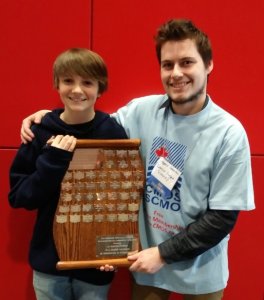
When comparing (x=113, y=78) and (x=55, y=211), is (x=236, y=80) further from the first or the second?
(x=55, y=211)

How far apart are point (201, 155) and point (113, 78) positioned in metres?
0.52

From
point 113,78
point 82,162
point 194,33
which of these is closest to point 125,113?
point 113,78

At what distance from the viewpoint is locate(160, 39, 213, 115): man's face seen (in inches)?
47.3

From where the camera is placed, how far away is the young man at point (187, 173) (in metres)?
1.21

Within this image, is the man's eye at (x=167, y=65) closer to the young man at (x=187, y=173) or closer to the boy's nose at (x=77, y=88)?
the young man at (x=187, y=173)

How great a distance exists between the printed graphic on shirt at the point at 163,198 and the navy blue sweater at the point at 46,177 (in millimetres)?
140

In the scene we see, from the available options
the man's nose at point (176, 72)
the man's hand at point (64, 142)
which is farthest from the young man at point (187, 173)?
the man's hand at point (64, 142)

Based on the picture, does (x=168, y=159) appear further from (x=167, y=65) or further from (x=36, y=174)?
(x=36, y=174)

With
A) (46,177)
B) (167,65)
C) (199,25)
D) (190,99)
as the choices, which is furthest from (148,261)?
(199,25)

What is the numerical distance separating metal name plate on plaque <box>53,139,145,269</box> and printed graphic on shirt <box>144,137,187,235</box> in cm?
5

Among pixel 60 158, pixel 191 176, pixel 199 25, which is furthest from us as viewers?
pixel 199 25

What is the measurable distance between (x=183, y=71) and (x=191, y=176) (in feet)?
1.15

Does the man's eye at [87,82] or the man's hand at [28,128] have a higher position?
the man's eye at [87,82]

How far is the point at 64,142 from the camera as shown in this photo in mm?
1171
